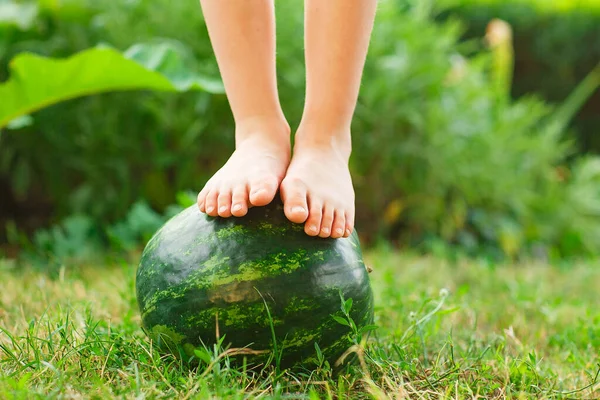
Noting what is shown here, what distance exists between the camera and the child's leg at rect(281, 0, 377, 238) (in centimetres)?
145

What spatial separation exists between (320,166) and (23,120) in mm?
1527

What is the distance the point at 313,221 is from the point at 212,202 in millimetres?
236

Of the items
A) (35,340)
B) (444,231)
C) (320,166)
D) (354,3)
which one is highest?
(354,3)

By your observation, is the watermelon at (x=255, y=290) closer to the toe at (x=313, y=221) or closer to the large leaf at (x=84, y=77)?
the toe at (x=313, y=221)

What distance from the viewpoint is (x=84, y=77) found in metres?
2.38

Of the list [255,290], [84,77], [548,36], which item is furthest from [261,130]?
[548,36]

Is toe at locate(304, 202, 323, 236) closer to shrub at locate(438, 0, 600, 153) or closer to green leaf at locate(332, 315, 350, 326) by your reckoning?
green leaf at locate(332, 315, 350, 326)

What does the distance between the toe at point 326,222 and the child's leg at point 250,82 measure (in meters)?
0.15

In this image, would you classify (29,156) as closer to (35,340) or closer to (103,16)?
(103,16)

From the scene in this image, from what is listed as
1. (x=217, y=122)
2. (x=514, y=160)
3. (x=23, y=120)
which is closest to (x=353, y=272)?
(x=23, y=120)

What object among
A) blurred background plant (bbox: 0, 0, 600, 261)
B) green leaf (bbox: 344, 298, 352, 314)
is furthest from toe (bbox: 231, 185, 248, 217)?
blurred background plant (bbox: 0, 0, 600, 261)

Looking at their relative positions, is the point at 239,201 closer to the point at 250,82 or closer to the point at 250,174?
the point at 250,174

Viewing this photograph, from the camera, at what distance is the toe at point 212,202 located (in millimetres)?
1415

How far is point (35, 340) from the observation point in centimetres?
138
